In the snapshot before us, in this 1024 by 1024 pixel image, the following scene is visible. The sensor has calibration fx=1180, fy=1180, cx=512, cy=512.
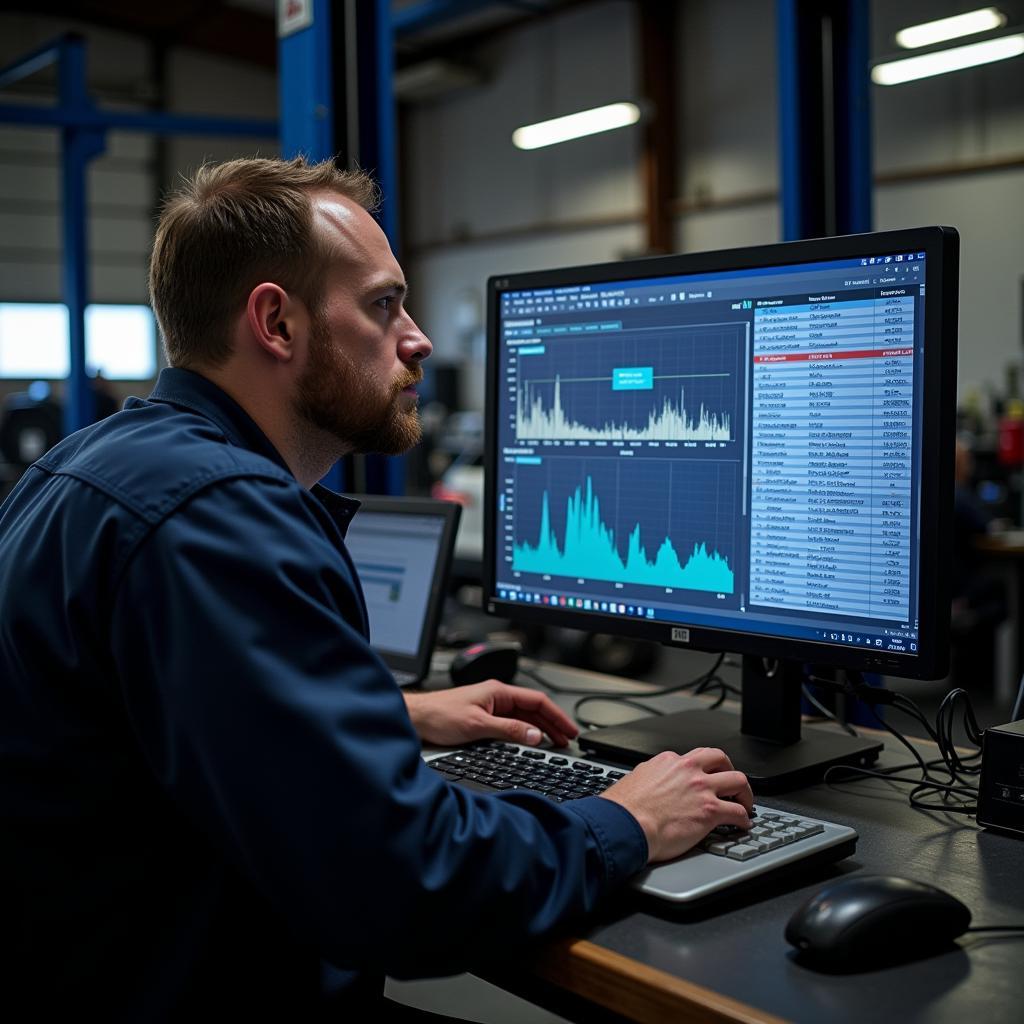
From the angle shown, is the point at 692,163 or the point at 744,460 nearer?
the point at 744,460

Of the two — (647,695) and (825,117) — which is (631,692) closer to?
(647,695)

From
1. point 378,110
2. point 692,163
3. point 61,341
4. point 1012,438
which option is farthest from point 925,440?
point 61,341

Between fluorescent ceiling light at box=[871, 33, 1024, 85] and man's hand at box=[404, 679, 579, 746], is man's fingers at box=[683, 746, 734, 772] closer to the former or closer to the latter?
man's hand at box=[404, 679, 579, 746]

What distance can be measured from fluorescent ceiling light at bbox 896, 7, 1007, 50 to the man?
18.9 ft

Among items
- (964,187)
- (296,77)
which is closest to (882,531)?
(296,77)

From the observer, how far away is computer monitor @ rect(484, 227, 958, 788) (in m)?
1.11

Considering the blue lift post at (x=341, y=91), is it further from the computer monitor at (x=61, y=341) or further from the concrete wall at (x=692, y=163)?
the computer monitor at (x=61, y=341)

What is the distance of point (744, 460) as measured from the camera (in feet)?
4.07

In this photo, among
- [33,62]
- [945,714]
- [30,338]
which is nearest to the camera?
[945,714]

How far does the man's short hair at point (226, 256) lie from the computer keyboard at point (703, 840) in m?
0.49

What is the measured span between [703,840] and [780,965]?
184 mm

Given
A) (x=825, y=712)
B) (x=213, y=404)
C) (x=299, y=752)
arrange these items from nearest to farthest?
1. (x=299, y=752)
2. (x=213, y=404)
3. (x=825, y=712)

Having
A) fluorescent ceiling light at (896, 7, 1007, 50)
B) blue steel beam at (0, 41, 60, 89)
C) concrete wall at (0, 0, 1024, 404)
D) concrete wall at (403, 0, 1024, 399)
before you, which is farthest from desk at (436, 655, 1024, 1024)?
concrete wall at (0, 0, 1024, 404)

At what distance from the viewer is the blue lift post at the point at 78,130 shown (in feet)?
18.4
